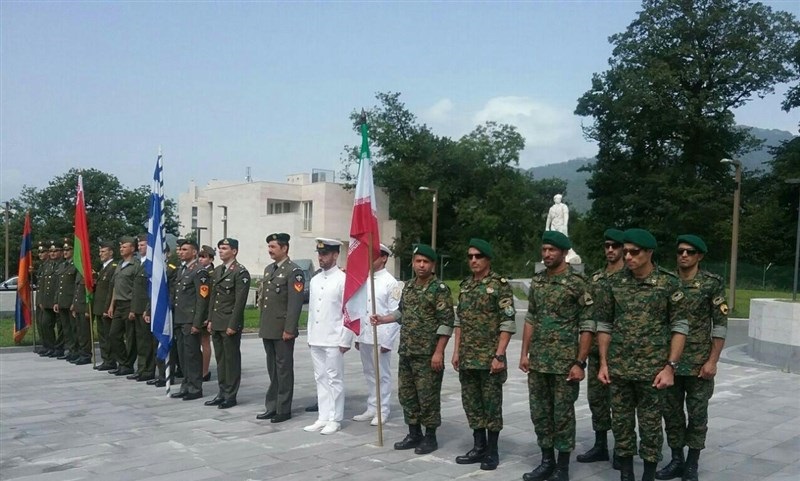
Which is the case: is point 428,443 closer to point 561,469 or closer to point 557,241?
point 561,469

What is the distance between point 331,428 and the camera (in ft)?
22.1

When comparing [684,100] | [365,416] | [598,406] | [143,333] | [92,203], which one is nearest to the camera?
[598,406]

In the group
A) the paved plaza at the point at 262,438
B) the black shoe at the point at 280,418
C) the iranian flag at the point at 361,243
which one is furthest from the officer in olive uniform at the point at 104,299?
the iranian flag at the point at 361,243

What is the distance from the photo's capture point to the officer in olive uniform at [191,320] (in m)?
8.48

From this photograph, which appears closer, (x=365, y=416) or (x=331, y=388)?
(x=331, y=388)

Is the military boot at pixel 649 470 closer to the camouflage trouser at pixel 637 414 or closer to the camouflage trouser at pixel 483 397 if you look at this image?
the camouflage trouser at pixel 637 414

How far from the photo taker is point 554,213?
26.2 m

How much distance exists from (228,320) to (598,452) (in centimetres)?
425

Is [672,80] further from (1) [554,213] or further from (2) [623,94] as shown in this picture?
(1) [554,213]

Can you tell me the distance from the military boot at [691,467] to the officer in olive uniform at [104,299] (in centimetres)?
846

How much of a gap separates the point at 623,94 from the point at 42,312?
108 ft

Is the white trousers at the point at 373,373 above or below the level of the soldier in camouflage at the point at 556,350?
below

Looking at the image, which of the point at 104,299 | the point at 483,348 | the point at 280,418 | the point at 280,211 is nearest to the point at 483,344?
the point at 483,348

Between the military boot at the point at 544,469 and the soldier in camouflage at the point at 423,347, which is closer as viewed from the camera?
the military boot at the point at 544,469
